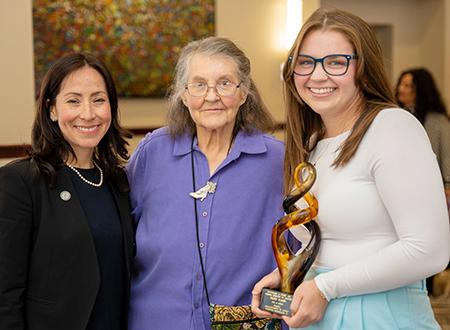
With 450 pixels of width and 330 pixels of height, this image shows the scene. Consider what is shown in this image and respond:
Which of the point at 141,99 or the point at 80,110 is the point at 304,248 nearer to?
the point at 80,110

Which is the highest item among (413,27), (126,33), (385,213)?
(413,27)

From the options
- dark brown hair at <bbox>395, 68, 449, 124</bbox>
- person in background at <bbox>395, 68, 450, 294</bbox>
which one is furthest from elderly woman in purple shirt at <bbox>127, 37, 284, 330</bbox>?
dark brown hair at <bbox>395, 68, 449, 124</bbox>

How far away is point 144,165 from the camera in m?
2.61

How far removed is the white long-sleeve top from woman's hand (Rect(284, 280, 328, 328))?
0.09 feet

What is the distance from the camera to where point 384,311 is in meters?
1.87

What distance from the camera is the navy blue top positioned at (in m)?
2.34

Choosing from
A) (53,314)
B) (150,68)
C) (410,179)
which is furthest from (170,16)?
(410,179)

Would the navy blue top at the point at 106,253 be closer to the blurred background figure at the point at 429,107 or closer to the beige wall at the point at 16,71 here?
the blurred background figure at the point at 429,107

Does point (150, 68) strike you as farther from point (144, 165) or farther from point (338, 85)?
point (338, 85)

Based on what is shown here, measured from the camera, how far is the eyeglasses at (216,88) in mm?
2406

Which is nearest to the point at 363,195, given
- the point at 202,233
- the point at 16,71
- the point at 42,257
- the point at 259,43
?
the point at 202,233

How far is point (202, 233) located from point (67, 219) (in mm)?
462

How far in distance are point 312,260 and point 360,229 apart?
191mm

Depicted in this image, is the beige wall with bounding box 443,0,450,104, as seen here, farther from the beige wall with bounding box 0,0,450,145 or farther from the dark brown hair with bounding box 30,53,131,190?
the dark brown hair with bounding box 30,53,131,190
